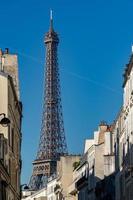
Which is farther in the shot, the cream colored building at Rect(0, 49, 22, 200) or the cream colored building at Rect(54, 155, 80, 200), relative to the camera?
the cream colored building at Rect(54, 155, 80, 200)

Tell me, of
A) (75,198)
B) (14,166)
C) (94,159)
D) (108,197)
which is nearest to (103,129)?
(94,159)

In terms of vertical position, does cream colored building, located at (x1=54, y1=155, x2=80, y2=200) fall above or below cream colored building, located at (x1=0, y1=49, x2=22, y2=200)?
above

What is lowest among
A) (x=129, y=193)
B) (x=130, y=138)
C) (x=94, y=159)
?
(x=129, y=193)

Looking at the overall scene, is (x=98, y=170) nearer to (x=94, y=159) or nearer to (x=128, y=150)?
(x=94, y=159)

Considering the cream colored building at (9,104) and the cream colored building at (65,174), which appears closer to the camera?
the cream colored building at (9,104)

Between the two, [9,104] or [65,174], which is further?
[65,174]

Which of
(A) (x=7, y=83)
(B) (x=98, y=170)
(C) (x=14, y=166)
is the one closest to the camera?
(A) (x=7, y=83)

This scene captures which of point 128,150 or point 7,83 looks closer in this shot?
point 7,83

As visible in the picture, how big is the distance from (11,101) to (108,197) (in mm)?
26653

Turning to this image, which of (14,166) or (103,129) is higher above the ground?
(103,129)

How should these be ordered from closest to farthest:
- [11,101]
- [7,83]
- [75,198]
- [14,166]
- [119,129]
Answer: [7,83]
[11,101]
[14,166]
[119,129]
[75,198]

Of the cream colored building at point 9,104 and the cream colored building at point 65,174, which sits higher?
the cream colored building at point 65,174

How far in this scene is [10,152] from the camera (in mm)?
56250

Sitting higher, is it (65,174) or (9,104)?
(65,174)
